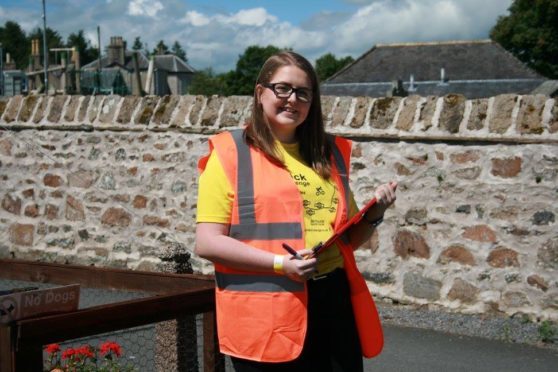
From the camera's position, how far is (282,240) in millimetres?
2619

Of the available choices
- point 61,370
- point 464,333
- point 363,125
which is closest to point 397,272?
point 464,333

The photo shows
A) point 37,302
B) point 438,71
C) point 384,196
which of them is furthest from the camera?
point 438,71

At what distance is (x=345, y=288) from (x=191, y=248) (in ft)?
15.7

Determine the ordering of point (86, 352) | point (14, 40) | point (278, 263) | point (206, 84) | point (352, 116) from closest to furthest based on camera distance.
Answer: point (278, 263) < point (86, 352) < point (352, 116) < point (206, 84) < point (14, 40)

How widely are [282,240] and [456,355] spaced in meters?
3.33

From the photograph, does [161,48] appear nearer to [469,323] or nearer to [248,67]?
[248,67]

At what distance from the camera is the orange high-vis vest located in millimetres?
2566

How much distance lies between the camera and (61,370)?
3619mm

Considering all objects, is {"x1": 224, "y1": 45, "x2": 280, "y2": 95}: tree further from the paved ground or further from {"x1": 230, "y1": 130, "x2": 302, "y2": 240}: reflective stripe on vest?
{"x1": 230, "y1": 130, "x2": 302, "y2": 240}: reflective stripe on vest

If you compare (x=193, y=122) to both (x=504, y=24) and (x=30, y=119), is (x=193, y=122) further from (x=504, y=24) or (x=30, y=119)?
(x=504, y=24)

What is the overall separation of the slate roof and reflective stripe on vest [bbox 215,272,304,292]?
3819 cm

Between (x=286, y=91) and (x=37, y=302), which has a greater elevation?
(x=286, y=91)

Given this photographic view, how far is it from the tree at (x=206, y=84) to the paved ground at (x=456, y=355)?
175 feet

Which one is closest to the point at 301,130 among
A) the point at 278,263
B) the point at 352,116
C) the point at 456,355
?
the point at 278,263
